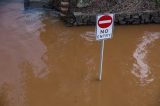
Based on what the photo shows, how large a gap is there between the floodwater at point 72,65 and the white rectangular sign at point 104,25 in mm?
1262

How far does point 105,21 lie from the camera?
636 centimetres

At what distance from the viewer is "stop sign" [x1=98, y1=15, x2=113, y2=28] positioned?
6.32 metres

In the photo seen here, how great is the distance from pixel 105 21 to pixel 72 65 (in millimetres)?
1864

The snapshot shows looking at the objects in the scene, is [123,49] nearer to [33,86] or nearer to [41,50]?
[41,50]

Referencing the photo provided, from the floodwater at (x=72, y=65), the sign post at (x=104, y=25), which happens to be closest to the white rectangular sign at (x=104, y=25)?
the sign post at (x=104, y=25)

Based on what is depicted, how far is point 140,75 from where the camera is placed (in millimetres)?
7398

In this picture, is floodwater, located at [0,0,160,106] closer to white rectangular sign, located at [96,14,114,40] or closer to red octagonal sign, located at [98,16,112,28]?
white rectangular sign, located at [96,14,114,40]

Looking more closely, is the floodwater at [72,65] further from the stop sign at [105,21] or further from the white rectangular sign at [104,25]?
the stop sign at [105,21]

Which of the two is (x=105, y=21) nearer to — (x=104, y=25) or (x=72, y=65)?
(x=104, y=25)

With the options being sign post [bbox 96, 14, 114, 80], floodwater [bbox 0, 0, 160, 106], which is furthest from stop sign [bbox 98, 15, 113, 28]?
floodwater [bbox 0, 0, 160, 106]

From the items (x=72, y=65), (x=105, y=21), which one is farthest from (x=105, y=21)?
(x=72, y=65)

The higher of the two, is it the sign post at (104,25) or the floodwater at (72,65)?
the sign post at (104,25)

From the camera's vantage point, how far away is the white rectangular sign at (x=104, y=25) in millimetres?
6312

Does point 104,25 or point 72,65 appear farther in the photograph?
point 72,65
